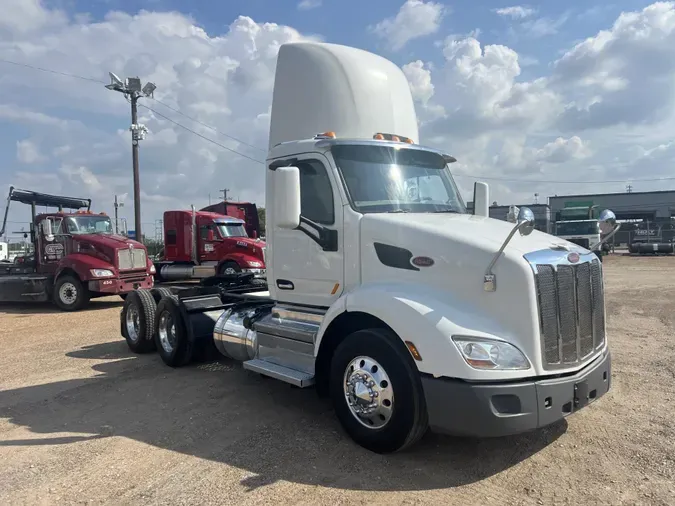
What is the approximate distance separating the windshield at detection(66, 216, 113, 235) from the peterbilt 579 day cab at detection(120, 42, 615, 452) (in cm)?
1071

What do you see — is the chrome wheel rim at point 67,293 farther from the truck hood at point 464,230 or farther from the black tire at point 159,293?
the truck hood at point 464,230

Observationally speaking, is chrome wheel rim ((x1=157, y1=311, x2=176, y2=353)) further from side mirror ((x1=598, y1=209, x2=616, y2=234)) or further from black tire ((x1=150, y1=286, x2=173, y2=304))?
side mirror ((x1=598, y1=209, x2=616, y2=234))

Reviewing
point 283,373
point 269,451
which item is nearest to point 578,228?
point 283,373

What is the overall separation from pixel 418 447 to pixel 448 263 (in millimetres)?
1623

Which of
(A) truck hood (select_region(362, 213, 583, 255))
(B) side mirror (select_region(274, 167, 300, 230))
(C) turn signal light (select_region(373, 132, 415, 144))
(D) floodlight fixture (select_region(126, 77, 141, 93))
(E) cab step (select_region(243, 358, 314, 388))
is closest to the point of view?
(A) truck hood (select_region(362, 213, 583, 255))

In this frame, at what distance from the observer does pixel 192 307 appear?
7543mm

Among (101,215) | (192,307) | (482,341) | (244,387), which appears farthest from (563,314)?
(101,215)

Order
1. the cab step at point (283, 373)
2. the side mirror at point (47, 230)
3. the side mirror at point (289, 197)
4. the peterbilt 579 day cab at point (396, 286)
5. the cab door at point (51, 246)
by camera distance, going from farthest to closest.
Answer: the cab door at point (51, 246)
the side mirror at point (47, 230)
the cab step at point (283, 373)
the side mirror at point (289, 197)
the peterbilt 579 day cab at point (396, 286)

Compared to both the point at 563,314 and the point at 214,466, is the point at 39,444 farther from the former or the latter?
the point at 563,314

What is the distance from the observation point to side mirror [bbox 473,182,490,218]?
6.23 m

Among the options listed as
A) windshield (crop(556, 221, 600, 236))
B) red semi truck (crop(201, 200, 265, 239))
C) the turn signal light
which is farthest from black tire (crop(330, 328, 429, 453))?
windshield (crop(556, 221, 600, 236))

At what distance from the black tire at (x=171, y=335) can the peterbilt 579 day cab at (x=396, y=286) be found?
0.93 m

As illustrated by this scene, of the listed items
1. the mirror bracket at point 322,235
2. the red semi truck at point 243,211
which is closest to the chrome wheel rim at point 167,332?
the mirror bracket at point 322,235

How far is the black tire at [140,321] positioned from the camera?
27.3ft
